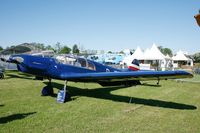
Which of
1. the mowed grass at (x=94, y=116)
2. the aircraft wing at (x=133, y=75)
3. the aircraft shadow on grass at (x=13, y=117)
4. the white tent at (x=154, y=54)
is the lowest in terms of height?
the mowed grass at (x=94, y=116)

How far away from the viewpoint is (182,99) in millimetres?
10312

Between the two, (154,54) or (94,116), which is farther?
(154,54)

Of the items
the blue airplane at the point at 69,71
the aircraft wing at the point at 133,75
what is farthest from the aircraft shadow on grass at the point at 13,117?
the aircraft wing at the point at 133,75

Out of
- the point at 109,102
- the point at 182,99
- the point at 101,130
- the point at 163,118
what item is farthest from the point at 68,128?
the point at 182,99

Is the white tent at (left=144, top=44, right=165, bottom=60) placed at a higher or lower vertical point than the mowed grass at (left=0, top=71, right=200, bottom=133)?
higher

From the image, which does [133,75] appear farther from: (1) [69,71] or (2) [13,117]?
(2) [13,117]

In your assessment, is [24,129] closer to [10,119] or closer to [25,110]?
[10,119]

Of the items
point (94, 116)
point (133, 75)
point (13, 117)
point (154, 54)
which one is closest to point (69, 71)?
point (133, 75)

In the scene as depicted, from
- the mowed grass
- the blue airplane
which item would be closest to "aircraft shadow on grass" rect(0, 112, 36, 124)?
the mowed grass

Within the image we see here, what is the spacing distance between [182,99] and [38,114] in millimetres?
6812

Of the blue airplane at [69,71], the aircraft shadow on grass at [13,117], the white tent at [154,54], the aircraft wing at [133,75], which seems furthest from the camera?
the white tent at [154,54]

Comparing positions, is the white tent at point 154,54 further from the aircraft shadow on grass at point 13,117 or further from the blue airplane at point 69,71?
the aircraft shadow on grass at point 13,117

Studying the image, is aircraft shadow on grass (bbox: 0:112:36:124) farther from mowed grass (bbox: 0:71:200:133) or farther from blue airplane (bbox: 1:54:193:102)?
blue airplane (bbox: 1:54:193:102)

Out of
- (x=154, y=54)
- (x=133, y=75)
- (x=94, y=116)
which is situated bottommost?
(x=94, y=116)
